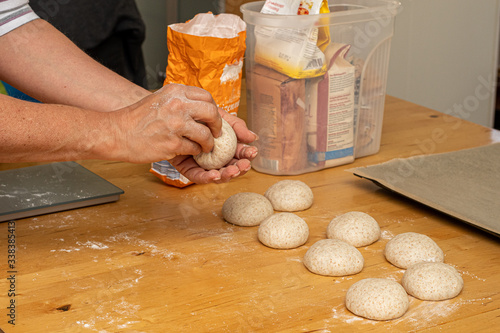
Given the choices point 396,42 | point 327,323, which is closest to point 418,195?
point 327,323

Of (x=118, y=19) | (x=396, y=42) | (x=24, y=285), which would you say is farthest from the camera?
(x=396, y=42)

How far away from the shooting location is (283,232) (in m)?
1.05

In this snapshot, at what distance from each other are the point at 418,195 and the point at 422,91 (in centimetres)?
193

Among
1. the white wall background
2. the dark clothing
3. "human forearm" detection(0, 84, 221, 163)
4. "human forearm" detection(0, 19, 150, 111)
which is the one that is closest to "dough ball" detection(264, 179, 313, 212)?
"human forearm" detection(0, 84, 221, 163)

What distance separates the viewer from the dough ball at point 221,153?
111 cm

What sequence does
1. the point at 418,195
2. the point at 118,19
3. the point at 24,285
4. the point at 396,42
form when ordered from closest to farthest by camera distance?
the point at 24,285 < the point at 418,195 < the point at 118,19 < the point at 396,42

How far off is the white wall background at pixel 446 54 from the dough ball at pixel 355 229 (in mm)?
1924

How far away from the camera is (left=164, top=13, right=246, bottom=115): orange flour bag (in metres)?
1.26

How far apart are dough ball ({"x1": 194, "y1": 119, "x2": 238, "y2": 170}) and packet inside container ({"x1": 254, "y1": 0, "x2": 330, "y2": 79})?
0.23 metres

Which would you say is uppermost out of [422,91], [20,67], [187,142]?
[20,67]

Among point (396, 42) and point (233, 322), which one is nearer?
point (233, 322)

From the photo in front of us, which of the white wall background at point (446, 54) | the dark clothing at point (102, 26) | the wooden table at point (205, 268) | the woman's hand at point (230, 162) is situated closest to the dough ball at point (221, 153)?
the woman's hand at point (230, 162)

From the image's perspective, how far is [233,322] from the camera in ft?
2.75

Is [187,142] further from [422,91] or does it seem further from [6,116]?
[422,91]
